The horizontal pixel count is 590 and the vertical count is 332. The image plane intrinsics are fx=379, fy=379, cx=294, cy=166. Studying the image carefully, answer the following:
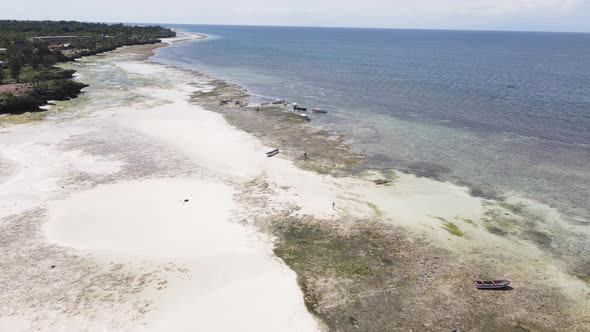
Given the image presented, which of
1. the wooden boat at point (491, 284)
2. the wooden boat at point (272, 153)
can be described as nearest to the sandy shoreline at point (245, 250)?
the wooden boat at point (491, 284)

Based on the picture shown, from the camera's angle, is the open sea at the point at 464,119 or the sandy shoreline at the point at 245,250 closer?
the sandy shoreline at the point at 245,250

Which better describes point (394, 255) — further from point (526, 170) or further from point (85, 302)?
point (526, 170)

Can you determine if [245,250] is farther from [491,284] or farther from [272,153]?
[272,153]

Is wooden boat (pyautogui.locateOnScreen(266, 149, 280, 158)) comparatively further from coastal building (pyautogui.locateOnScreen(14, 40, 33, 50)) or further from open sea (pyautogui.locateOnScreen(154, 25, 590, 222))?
coastal building (pyautogui.locateOnScreen(14, 40, 33, 50))

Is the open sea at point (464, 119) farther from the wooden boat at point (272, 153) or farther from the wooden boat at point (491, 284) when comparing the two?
the wooden boat at point (491, 284)

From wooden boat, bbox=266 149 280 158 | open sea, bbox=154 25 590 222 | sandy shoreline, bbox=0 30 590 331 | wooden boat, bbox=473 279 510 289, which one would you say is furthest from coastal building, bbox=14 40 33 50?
wooden boat, bbox=473 279 510 289

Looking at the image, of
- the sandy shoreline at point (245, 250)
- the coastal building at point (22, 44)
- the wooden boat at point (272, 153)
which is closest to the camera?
→ the sandy shoreline at point (245, 250)

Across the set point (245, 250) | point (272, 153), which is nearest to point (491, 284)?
point (245, 250)

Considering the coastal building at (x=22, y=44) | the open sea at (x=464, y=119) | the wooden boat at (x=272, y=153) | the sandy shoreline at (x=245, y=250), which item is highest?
the coastal building at (x=22, y=44)

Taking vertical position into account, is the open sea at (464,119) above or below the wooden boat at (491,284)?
above
